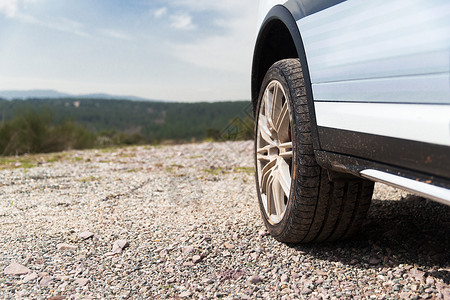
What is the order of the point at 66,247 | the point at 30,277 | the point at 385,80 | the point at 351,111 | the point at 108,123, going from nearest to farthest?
the point at 385,80
the point at 351,111
the point at 30,277
the point at 66,247
the point at 108,123

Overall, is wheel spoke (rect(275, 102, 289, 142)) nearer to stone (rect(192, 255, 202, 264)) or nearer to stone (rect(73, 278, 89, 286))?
stone (rect(192, 255, 202, 264))

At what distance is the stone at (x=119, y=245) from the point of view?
257cm

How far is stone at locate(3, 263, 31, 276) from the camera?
2299mm

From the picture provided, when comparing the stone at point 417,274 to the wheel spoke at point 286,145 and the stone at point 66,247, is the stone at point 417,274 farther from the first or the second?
the stone at point 66,247

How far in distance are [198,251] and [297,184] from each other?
2.69 ft

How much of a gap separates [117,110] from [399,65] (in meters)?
67.8

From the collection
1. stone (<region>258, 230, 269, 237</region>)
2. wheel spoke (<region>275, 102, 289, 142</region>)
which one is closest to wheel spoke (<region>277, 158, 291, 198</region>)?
wheel spoke (<region>275, 102, 289, 142</region>)

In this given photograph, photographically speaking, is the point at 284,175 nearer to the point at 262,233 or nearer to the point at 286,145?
the point at 286,145

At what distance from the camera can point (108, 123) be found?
189 feet

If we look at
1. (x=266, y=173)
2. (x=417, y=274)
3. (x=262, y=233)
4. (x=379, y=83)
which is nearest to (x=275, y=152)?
(x=266, y=173)

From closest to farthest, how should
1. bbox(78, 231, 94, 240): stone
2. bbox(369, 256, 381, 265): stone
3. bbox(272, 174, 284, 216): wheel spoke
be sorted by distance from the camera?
bbox(369, 256, 381, 265): stone < bbox(272, 174, 284, 216): wheel spoke < bbox(78, 231, 94, 240): stone

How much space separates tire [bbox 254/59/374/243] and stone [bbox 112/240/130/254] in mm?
975

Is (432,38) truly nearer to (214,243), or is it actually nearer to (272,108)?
(272,108)

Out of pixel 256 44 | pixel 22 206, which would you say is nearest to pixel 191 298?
pixel 256 44
